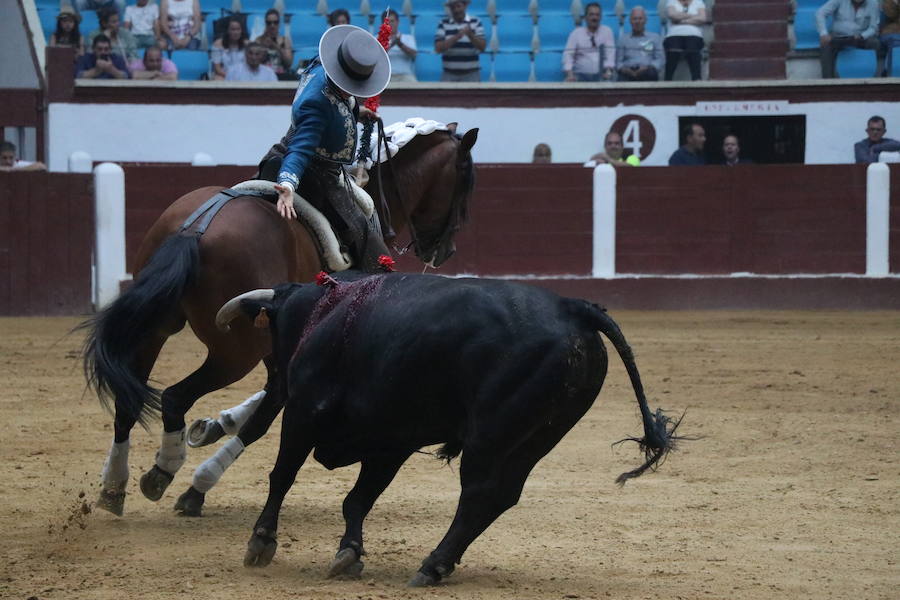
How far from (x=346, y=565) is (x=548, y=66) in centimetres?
1072

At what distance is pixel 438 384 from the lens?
3865mm

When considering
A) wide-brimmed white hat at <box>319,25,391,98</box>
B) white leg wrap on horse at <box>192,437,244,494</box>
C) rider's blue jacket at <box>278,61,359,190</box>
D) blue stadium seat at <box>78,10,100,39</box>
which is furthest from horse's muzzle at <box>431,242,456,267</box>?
blue stadium seat at <box>78,10,100,39</box>

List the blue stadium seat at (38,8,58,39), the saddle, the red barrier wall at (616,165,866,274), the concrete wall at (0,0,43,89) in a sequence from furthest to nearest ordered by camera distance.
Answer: the blue stadium seat at (38,8,58,39)
the concrete wall at (0,0,43,89)
the red barrier wall at (616,165,866,274)
the saddle

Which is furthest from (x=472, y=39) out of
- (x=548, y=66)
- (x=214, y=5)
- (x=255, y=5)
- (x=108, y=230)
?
(x=108, y=230)

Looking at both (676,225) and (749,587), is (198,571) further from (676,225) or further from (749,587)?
(676,225)

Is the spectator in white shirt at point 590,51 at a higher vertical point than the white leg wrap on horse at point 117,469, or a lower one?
higher

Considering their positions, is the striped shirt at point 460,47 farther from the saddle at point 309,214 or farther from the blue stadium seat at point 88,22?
the saddle at point 309,214

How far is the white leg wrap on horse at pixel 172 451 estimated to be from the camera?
4926 mm

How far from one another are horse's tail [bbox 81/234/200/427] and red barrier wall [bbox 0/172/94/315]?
24.1ft

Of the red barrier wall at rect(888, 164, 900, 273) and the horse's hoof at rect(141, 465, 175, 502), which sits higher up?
the red barrier wall at rect(888, 164, 900, 273)

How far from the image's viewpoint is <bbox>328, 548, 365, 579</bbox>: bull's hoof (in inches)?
155

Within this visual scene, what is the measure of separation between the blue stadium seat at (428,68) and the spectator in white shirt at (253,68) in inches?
57.1

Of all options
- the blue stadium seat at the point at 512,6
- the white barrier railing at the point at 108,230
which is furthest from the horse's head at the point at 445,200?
the blue stadium seat at the point at 512,6

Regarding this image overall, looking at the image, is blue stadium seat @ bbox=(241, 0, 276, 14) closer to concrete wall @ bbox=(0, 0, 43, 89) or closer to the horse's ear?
concrete wall @ bbox=(0, 0, 43, 89)
